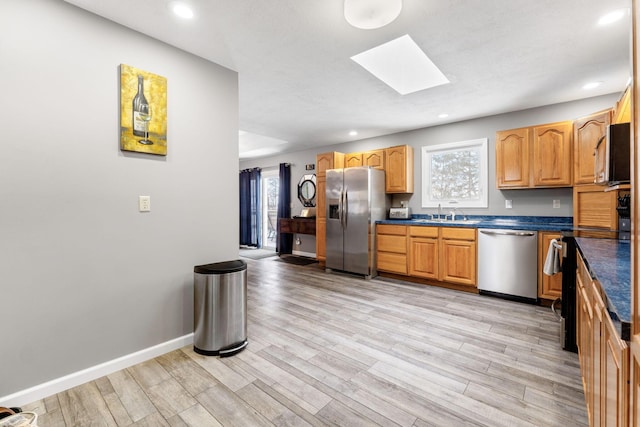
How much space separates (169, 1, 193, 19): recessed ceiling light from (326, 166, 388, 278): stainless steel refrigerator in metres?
3.10

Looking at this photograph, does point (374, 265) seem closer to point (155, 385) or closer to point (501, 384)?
point (501, 384)

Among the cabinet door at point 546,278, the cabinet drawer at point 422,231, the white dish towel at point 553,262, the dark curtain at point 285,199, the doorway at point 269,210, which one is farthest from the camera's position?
the doorway at point 269,210

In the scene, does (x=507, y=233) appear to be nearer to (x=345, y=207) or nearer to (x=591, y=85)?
(x=591, y=85)

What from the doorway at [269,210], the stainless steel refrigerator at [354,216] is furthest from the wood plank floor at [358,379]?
the doorway at [269,210]

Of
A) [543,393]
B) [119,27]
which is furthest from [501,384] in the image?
[119,27]

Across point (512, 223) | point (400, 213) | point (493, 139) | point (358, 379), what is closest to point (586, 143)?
point (493, 139)

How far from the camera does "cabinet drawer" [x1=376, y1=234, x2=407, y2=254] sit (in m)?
4.37

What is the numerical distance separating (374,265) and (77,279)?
3.70 metres

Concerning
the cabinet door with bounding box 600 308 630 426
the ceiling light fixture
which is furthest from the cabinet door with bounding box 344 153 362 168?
the cabinet door with bounding box 600 308 630 426

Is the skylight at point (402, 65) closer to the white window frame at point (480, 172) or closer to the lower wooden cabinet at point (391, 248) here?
the white window frame at point (480, 172)

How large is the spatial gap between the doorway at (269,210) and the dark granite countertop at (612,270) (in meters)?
6.44

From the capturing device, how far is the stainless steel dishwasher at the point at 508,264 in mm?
3338

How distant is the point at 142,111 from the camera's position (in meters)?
2.14

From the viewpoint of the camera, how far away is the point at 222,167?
2670mm
